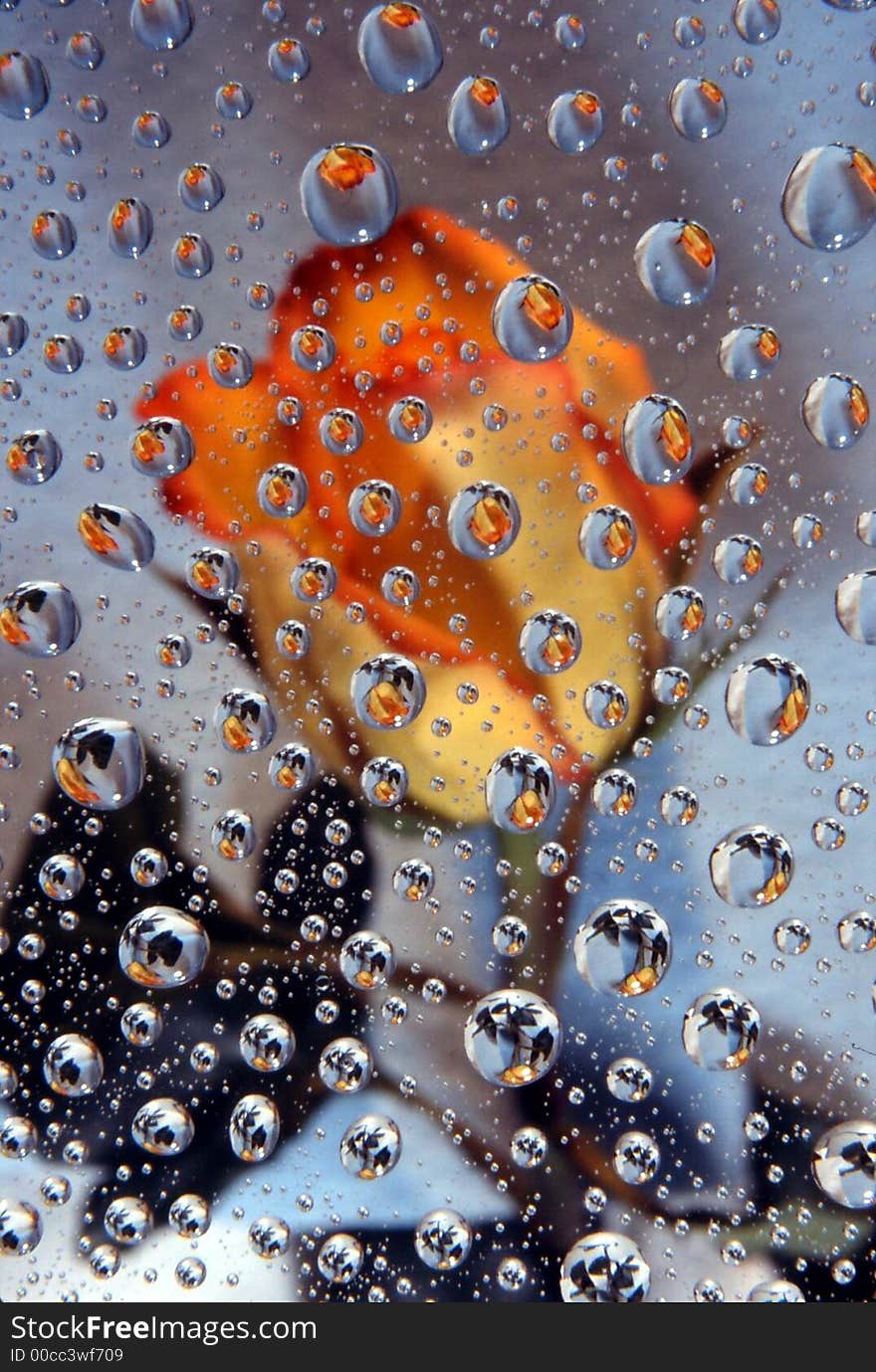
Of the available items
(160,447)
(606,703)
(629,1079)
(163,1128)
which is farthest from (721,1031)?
(160,447)

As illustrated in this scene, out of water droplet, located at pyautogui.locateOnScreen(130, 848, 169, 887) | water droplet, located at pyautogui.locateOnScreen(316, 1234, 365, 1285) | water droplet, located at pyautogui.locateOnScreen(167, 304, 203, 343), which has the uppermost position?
water droplet, located at pyautogui.locateOnScreen(167, 304, 203, 343)

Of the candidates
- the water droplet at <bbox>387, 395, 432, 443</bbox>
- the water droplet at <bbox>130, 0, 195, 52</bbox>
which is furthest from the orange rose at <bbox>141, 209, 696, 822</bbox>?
the water droplet at <bbox>130, 0, 195, 52</bbox>

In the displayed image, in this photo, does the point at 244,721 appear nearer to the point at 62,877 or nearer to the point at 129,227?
the point at 62,877

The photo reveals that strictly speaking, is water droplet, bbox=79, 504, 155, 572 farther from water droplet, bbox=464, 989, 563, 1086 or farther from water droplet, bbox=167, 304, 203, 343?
water droplet, bbox=464, 989, 563, 1086

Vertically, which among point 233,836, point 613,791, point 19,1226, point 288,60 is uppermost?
point 288,60

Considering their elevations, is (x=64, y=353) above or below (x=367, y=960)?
above

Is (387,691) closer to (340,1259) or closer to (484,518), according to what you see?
(484,518)

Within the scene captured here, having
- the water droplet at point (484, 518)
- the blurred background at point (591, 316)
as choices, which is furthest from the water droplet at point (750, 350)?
the water droplet at point (484, 518)

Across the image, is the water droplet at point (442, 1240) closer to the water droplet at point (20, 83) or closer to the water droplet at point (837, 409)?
the water droplet at point (837, 409)

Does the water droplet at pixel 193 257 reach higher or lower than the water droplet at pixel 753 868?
higher
